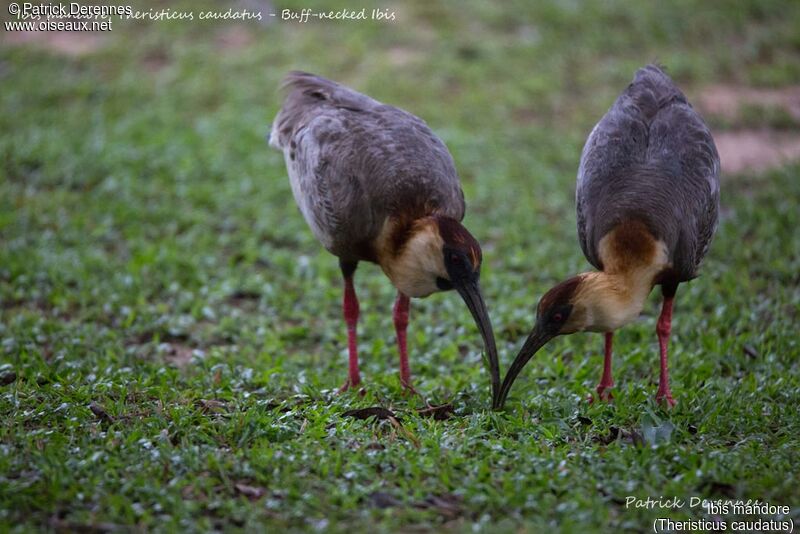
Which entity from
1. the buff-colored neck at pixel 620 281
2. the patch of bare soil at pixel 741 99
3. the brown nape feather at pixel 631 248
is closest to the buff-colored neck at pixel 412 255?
the buff-colored neck at pixel 620 281

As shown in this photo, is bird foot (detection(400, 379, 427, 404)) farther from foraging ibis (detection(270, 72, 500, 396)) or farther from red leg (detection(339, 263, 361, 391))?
red leg (detection(339, 263, 361, 391))

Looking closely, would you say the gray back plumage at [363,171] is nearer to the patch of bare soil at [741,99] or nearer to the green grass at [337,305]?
the green grass at [337,305]

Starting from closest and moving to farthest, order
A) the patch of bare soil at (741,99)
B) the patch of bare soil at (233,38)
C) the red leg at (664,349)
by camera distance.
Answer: the red leg at (664,349) → the patch of bare soil at (741,99) → the patch of bare soil at (233,38)

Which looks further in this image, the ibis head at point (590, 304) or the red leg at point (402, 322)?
the red leg at point (402, 322)

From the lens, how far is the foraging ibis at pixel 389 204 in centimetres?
499

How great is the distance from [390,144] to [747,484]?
2.66 m

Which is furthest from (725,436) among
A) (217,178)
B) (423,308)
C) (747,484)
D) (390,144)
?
(217,178)

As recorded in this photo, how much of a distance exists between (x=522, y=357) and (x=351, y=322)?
4.59 ft

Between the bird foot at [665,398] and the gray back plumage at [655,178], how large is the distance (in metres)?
0.63

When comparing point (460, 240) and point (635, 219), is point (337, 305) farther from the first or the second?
point (635, 219)

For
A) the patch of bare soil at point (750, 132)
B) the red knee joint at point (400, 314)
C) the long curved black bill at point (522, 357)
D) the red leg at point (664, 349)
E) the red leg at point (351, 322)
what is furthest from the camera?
the patch of bare soil at point (750, 132)

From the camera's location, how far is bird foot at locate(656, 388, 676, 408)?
197 inches

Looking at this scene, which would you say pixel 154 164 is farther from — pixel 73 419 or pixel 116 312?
pixel 73 419

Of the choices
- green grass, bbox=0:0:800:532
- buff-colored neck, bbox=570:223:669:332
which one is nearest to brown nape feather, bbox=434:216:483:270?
buff-colored neck, bbox=570:223:669:332
